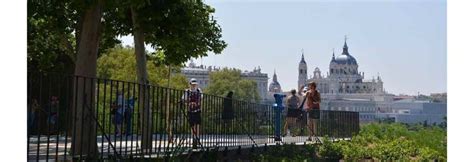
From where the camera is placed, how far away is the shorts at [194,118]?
651cm

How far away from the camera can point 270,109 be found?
8.13 metres

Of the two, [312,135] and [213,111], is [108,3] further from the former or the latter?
[312,135]

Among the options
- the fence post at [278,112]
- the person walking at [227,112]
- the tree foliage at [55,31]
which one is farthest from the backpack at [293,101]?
the tree foliage at [55,31]

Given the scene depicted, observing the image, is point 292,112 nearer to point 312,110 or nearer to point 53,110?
point 312,110

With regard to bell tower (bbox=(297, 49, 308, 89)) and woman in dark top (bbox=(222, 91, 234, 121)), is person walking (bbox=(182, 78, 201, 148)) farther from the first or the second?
bell tower (bbox=(297, 49, 308, 89))

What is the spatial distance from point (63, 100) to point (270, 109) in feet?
12.9

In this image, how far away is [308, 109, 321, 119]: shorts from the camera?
8.55 m

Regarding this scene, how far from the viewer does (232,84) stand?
17.3 m

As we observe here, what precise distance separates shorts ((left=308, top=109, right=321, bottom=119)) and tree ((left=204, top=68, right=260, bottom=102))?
14.3 ft

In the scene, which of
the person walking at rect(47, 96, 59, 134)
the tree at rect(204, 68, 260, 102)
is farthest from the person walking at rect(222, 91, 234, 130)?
the tree at rect(204, 68, 260, 102)

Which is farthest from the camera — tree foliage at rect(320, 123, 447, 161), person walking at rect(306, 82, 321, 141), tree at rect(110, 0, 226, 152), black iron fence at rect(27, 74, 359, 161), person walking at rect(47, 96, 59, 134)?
person walking at rect(306, 82, 321, 141)
